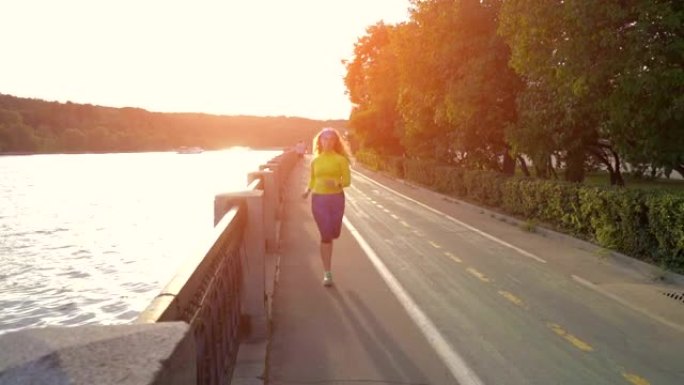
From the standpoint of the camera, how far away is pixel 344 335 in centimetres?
583

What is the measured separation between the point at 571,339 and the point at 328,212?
3.35 m

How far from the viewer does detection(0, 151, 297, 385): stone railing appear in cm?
158

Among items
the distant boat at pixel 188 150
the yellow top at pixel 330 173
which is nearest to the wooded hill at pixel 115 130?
the distant boat at pixel 188 150

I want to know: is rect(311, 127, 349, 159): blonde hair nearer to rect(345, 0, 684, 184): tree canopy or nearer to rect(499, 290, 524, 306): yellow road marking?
rect(499, 290, 524, 306): yellow road marking

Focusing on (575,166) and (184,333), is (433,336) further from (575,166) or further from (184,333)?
(575,166)

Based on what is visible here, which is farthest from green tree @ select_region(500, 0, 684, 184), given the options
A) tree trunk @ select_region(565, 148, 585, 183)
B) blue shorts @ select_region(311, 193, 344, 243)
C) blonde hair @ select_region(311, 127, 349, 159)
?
blue shorts @ select_region(311, 193, 344, 243)

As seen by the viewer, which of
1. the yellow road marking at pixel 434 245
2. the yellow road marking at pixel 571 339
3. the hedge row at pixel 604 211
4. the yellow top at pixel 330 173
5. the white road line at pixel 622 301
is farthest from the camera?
the yellow road marking at pixel 434 245

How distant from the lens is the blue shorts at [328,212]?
25.4ft

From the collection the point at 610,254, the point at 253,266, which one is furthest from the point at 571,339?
the point at 610,254

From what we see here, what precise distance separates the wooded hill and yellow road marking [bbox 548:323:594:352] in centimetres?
12481

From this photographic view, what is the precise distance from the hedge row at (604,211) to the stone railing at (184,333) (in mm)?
6661

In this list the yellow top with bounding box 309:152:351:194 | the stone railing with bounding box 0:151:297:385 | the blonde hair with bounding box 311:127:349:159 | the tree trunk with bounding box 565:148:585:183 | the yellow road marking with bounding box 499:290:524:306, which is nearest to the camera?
the stone railing with bounding box 0:151:297:385

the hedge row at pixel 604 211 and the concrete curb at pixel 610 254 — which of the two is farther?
the hedge row at pixel 604 211

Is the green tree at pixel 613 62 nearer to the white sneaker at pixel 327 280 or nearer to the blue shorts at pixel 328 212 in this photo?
the blue shorts at pixel 328 212
